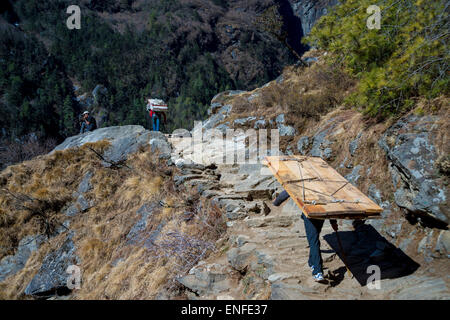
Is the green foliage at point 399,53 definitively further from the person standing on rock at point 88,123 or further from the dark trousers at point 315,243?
the person standing on rock at point 88,123

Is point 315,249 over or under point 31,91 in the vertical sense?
under

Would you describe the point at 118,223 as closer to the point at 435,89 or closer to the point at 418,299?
the point at 418,299

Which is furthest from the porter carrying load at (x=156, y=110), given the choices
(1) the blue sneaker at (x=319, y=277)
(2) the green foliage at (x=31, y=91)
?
(2) the green foliage at (x=31, y=91)

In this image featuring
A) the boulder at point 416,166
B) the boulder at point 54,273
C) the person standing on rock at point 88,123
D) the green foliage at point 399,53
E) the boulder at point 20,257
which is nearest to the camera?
the boulder at point 416,166

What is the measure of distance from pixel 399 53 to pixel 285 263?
3601 mm

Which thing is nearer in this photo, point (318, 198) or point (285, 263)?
point (318, 198)

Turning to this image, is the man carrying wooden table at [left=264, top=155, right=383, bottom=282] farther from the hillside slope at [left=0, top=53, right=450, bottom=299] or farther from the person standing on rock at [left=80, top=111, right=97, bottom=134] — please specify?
the person standing on rock at [left=80, top=111, right=97, bottom=134]

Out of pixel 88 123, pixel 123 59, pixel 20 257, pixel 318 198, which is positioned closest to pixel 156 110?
pixel 88 123

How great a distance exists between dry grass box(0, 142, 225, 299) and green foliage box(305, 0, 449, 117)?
11.4ft

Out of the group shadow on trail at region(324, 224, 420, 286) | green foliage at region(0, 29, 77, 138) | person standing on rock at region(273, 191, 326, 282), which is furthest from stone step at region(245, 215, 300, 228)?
green foliage at region(0, 29, 77, 138)

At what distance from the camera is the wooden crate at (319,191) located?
10.3 feet

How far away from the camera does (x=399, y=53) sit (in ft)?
15.1

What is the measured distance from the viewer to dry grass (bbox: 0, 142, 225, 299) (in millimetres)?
4988

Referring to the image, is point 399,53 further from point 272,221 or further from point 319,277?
point 319,277
